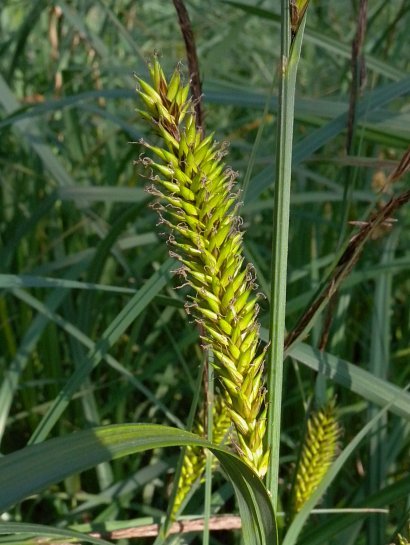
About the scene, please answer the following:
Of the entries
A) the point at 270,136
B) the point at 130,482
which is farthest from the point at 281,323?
the point at 270,136

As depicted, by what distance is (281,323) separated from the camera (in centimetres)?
64

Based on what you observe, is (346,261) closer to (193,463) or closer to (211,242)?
(211,242)

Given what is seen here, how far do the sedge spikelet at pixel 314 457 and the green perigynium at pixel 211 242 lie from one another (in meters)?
0.37

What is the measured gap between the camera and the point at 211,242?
611 millimetres

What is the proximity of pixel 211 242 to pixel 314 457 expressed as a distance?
0.50 m

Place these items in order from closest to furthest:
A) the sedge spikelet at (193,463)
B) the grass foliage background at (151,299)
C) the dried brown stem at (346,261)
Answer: the dried brown stem at (346,261), the sedge spikelet at (193,463), the grass foliage background at (151,299)

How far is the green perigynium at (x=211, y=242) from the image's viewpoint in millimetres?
596

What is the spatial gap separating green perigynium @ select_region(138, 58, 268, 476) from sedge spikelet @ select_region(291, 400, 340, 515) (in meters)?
0.37

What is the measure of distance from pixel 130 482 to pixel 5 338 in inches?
22.2

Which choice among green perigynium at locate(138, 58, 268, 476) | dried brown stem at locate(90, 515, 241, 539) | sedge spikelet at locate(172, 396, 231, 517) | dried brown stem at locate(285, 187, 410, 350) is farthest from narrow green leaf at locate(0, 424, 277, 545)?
dried brown stem at locate(90, 515, 241, 539)

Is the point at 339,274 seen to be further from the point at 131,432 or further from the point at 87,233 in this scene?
the point at 87,233

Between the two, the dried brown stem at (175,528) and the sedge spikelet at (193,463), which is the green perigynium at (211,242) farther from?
the dried brown stem at (175,528)

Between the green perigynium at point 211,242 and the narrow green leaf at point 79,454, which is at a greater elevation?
the green perigynium at point 211,242

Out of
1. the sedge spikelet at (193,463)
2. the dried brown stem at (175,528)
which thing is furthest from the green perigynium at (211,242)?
the dried brown stem at (175,528)
